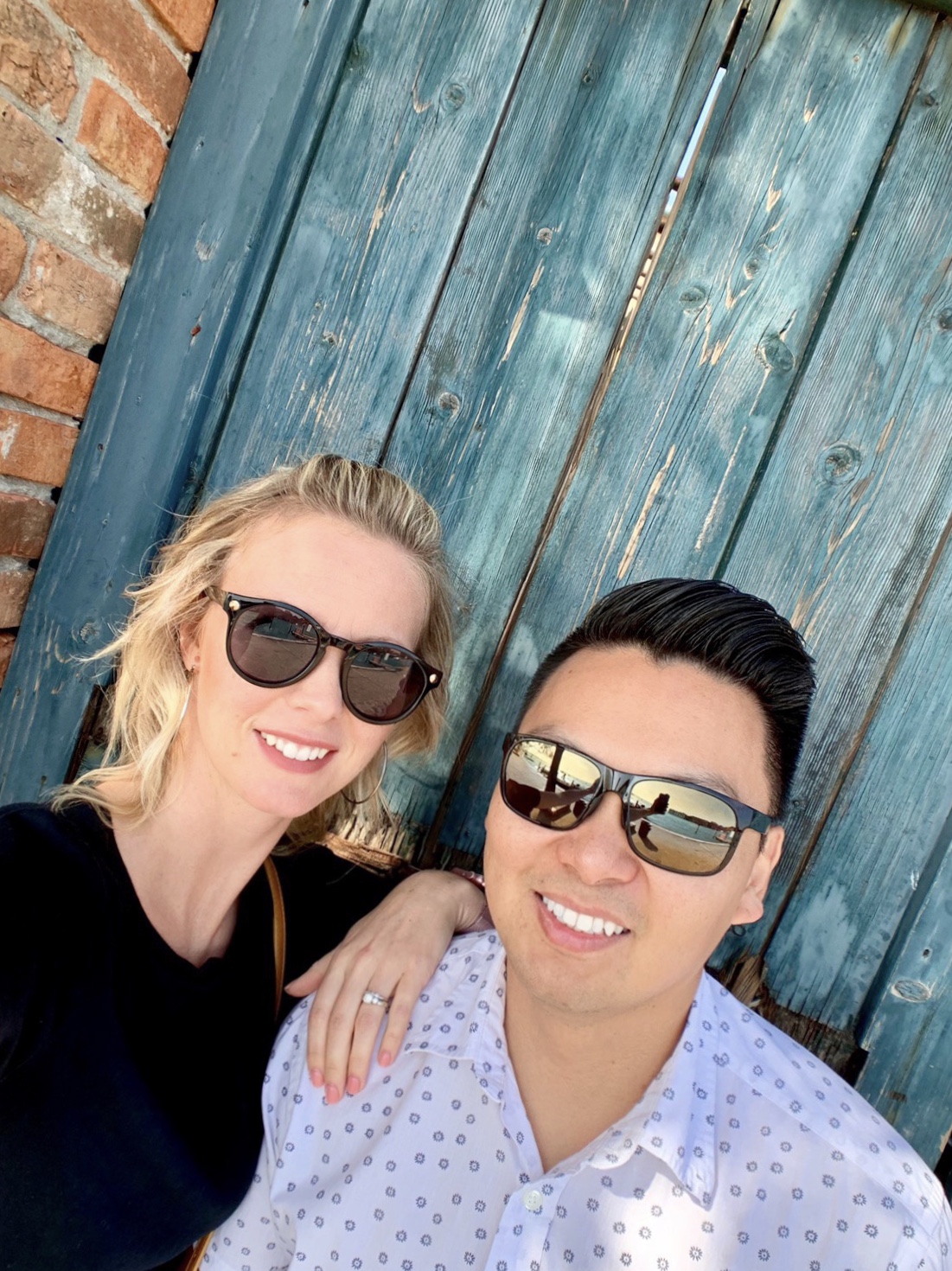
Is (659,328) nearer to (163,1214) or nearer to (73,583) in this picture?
(73,583)

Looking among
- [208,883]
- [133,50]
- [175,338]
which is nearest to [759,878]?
[208,883]

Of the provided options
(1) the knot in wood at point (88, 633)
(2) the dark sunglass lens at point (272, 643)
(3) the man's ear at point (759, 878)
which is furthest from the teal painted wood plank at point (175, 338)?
(3) the man's ear at point (759, 878)

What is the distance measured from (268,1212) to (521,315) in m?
1.76

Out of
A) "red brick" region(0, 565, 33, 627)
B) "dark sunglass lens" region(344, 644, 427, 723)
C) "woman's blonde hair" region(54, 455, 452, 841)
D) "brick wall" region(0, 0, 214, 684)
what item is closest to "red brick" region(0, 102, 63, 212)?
"brick wall" region(0, 0, 214, 684)

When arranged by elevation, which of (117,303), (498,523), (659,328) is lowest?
(498,523)

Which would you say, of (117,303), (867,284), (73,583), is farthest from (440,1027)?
(867,284)

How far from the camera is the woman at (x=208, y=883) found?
1.21 meters

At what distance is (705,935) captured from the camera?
3.83ft

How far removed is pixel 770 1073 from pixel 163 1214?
992 millimetres

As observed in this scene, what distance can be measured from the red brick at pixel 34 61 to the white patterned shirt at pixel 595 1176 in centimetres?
170

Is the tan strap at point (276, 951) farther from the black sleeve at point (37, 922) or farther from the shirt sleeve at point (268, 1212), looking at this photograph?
the black sleeve at point (37, 922)

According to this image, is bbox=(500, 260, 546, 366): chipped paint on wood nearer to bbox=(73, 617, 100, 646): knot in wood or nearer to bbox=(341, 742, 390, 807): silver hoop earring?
bbox=(341, 742, 390, 807): silver hoop earring

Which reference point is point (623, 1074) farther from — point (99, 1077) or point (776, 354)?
point (776, 354)

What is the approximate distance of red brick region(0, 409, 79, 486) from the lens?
4.82 feet
